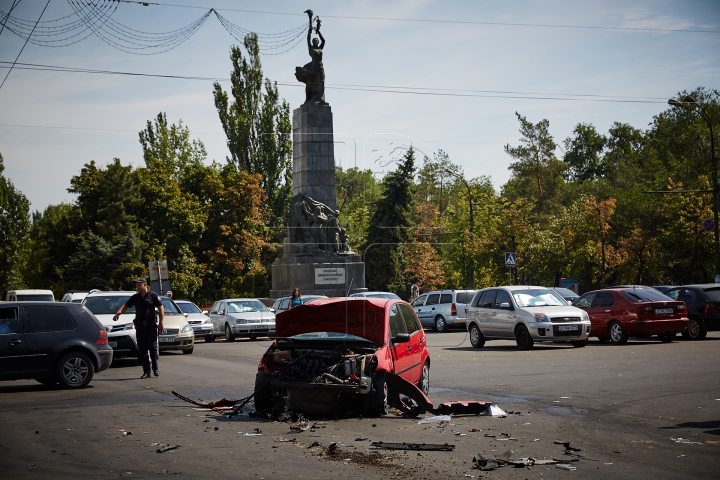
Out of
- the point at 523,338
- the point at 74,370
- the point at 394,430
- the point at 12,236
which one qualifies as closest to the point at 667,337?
the point at 523,338

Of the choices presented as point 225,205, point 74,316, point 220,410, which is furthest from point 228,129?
point 220,410

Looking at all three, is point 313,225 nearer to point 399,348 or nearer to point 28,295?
point 28,295

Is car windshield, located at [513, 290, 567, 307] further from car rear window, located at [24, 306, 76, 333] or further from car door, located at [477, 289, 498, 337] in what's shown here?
car rear window, located at [24, 306, 76, 333]

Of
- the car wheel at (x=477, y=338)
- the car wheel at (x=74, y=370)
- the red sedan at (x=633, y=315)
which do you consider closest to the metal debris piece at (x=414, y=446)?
the car wheel at (x=74, y=370)

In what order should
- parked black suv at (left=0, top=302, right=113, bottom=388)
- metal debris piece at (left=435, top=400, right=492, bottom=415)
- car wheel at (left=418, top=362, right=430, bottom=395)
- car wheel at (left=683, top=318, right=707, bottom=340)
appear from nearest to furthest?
1. metal debris piece at (left=435, top=400, right=492, bottom=415)
2. car wheel at (left=418, top=362, right=430, bottom=395)
3. parked black suv at (left=0, top=302, right=113, bottom=388)
4. car wheel at (left=683, top=318, right=707, bottom=340)

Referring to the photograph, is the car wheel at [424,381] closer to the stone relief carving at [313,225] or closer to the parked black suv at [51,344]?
the parked black suv at [51,344]

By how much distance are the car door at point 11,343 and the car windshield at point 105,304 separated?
263 inches

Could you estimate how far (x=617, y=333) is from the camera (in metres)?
23.9

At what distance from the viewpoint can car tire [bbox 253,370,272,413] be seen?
10703 millimetres

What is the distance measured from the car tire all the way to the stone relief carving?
31789 mm

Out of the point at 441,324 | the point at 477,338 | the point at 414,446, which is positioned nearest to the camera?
the point at 414,446

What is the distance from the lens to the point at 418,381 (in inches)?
485

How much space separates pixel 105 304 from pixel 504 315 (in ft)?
33.8

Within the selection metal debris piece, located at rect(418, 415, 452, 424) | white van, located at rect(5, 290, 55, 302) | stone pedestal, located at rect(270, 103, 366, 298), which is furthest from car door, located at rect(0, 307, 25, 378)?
stone pedestal, located at rect(270, 103, 366, 298)
